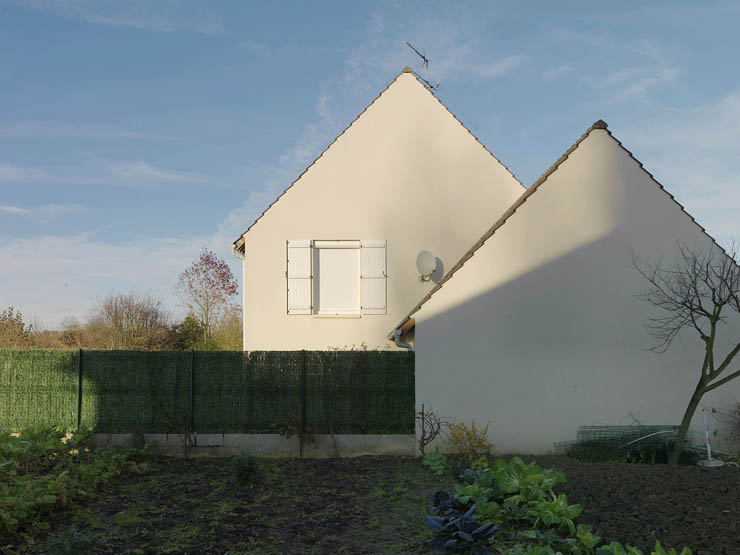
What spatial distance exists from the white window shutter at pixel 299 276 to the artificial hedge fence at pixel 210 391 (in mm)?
2335

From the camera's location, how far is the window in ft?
37.7

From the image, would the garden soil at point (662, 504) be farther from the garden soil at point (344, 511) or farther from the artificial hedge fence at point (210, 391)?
the artificial hedge fence at point (210, 391)

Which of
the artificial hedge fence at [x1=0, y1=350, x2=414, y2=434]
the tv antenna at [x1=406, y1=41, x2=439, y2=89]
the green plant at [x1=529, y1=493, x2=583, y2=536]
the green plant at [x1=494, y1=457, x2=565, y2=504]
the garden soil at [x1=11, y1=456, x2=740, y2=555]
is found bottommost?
the garden soil at [x1=11, y1=456, x2=740, y2=555]

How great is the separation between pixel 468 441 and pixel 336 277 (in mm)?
4693

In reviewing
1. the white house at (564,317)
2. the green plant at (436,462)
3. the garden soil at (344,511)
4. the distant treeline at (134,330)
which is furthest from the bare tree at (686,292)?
the distant treeline at (134,330)

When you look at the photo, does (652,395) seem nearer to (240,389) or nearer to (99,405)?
(240,389)

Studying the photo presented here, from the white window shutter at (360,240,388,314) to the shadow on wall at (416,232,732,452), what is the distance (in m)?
3.01

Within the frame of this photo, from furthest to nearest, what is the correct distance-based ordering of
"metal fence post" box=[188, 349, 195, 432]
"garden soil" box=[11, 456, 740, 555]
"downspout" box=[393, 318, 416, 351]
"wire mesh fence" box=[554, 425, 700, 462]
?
"metal fence post" box=[188, 349, 195, 432] < "downspout" box=[393, 318, 416, 351] < "wire mesh fence" box=[554, 425, 700, 462] < "garden soil" box=[11, 456, 740, 555]

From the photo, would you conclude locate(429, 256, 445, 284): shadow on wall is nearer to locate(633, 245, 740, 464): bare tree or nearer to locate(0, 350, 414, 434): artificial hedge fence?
locate(0, 350, 414, 434): artificial hedge fence

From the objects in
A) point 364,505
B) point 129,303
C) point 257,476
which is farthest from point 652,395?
point 129,303

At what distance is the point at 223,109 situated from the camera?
991 cm

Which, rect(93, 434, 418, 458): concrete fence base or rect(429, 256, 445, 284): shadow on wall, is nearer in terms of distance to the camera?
rect(93, 434, 418, 458): concrete fence base

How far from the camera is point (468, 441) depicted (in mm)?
8250

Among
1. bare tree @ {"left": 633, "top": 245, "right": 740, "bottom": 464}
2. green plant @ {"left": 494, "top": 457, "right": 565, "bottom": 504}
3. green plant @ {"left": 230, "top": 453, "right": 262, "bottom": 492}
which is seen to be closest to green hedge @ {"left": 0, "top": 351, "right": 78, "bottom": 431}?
green plant @ {"left": 230, "top": 453, "right": 262, "bottom": 492}
